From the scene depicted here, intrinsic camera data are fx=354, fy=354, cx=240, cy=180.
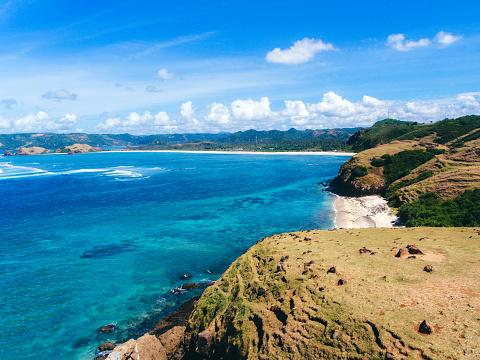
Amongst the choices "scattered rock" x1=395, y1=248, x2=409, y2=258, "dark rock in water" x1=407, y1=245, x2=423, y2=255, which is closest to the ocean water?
"scattered rock" x1=395, y1=248, x2=409, y2=258

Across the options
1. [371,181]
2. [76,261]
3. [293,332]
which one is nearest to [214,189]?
[371,181]

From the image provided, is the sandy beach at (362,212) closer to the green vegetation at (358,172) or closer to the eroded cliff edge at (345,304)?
the green vegetation at (358,172)

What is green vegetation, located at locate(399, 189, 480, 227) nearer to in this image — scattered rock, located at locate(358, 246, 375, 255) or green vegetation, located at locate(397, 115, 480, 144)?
A: scattered rock, located at locate(358, 246, 375, 255)

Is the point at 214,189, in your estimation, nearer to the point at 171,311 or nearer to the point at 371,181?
the point at 371,181

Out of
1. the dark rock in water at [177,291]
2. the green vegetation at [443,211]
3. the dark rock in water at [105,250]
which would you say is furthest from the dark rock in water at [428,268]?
the dark rock in water at [105,250]

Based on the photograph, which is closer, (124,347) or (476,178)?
(124,347)

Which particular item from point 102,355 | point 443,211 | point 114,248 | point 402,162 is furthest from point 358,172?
point 102,355
